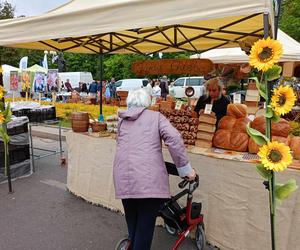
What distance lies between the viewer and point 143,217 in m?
2.50

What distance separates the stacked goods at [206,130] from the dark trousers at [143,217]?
1070 millimetres

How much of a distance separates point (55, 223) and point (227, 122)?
2.28 meters

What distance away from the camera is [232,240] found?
10.1 feet

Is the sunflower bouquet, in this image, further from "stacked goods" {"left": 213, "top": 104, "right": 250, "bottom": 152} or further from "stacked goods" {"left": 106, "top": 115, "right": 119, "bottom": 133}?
"stacked goods" {"left": 106, "top": 115, "right": 119, "bottom": 133}

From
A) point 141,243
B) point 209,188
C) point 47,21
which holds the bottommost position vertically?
point 141,243

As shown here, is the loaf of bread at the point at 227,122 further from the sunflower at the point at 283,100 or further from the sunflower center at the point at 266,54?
the sunflower center at the point at 266,54

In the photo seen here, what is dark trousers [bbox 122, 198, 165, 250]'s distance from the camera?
2.48 metres

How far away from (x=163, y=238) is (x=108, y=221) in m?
0.75

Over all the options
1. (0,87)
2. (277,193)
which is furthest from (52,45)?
(277,193)

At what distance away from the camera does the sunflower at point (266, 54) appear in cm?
182

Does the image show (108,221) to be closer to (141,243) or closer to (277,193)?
(141,243)

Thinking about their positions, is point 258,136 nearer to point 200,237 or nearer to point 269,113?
point 269,113

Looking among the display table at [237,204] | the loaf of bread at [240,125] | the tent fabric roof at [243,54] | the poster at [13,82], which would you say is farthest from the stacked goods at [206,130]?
the poster at [13,82]

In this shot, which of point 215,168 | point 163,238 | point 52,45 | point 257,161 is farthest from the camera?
point 52,45
